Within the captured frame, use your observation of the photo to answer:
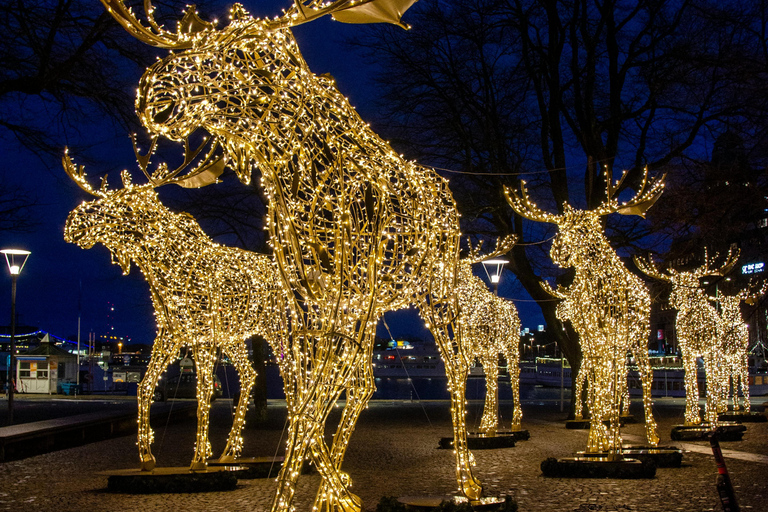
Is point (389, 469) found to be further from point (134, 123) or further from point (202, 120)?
point (134, 123)

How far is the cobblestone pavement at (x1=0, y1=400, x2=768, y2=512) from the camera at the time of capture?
7859mm

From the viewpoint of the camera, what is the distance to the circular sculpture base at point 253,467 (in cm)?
963

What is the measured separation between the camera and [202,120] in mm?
5164

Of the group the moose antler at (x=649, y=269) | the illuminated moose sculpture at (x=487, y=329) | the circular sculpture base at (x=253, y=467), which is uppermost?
the moose antler at (x=649, y=269)

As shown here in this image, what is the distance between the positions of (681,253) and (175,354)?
38.5 ft

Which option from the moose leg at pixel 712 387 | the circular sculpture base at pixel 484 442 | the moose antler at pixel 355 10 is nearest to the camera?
the moose antler at pixel 355 10

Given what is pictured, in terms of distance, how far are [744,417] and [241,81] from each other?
16896mm

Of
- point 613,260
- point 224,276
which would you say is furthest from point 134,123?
point 613,260

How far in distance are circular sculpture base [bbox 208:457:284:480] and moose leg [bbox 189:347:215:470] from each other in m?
0.40

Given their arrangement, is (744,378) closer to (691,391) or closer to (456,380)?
(691,391)

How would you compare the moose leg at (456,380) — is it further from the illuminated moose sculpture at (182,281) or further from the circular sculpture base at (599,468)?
the circular sculpture base at (599,468)

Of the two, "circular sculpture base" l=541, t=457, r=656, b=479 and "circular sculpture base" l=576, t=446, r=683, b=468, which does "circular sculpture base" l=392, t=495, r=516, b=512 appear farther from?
"circular sculpture base" l=576, t=446, r=683, b=468

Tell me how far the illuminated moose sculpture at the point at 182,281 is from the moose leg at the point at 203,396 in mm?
13

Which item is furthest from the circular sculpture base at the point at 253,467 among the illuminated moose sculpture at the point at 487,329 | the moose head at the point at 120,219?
the illuminated moose sculpture at the point at 487,329
